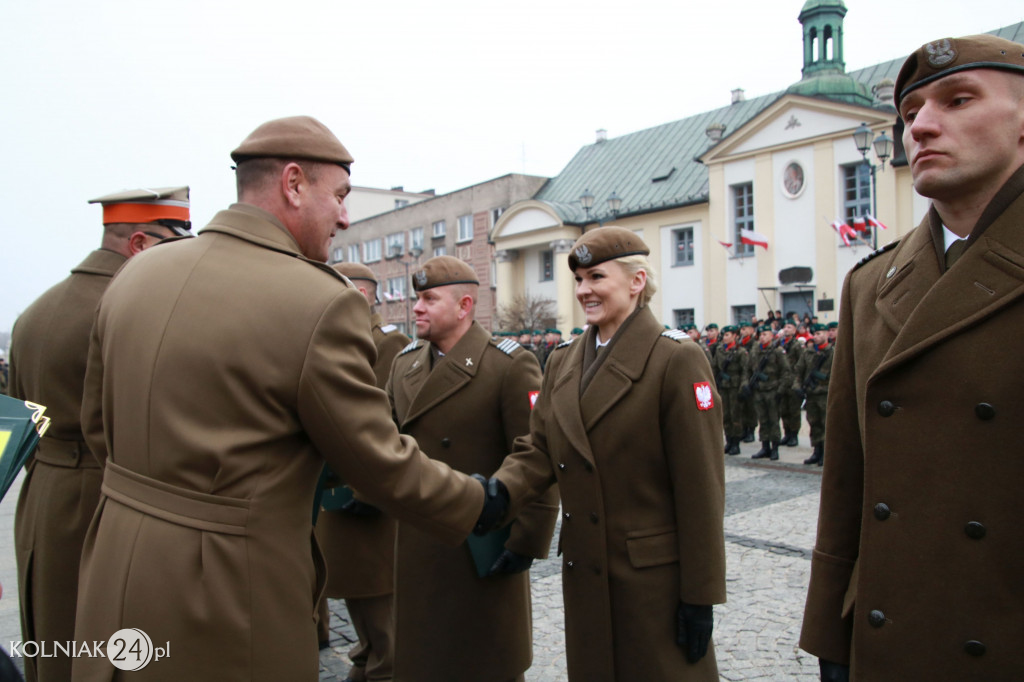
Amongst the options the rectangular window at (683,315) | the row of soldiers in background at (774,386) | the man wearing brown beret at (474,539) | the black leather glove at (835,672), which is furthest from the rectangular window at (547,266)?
the black leather glove at (835,672)

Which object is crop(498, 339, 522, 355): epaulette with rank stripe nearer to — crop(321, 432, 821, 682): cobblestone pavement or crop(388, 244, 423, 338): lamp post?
crop(321, 432, 821, 682): cobblestone pavement

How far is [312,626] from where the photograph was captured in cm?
212

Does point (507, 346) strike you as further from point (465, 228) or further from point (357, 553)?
point (465, 228)

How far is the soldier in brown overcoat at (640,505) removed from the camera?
106 inches

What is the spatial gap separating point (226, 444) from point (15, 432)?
0.46 metres

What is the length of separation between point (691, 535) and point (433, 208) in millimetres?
44842

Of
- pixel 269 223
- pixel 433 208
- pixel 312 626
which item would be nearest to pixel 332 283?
pixel 269 223

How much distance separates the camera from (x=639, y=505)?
9.18 feet

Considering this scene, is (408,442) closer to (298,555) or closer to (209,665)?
(298,555)

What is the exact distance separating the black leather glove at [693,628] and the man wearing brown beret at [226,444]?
118cm

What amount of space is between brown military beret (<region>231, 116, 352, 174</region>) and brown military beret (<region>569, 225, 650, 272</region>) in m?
1.13

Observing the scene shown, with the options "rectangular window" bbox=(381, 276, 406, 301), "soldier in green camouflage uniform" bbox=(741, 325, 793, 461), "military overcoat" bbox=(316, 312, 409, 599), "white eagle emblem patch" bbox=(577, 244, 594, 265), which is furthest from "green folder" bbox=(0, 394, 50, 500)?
"rectangular window" bbox=(381, 276, 406, 301)

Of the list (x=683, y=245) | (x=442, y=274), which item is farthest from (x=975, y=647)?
(x=683, y=245)

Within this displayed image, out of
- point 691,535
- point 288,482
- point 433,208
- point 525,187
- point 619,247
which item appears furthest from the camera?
point 433,208
